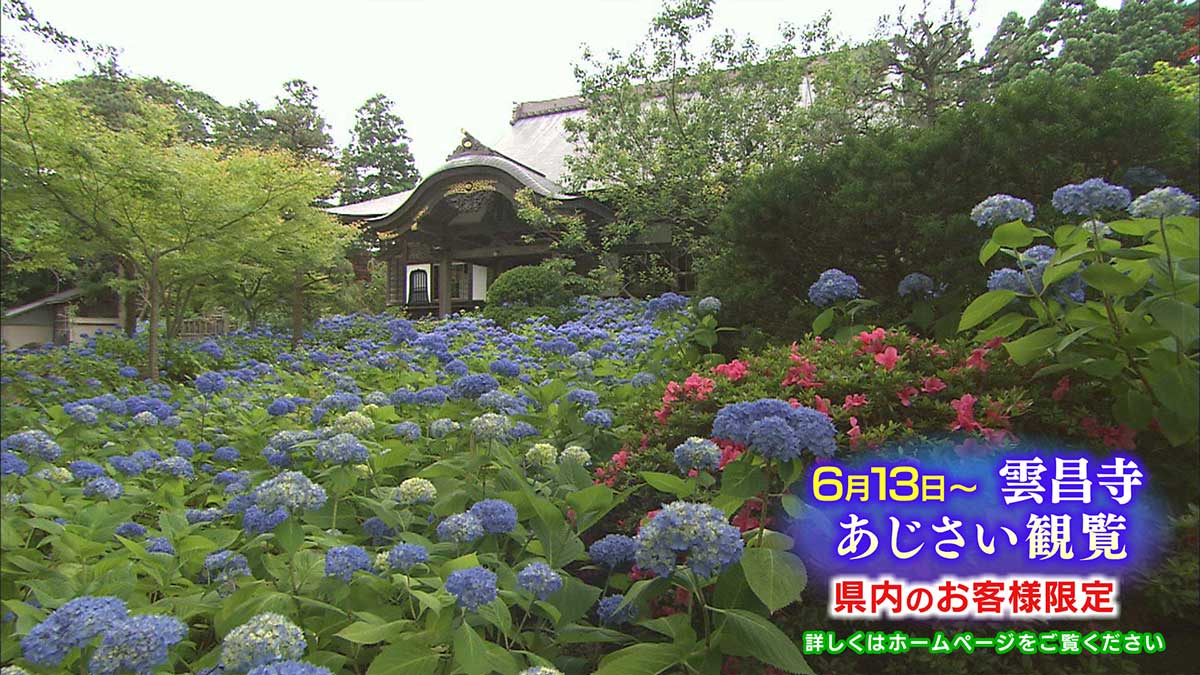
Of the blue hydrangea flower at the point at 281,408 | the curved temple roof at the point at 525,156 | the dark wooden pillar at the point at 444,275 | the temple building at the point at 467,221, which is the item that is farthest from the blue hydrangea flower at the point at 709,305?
the dark wooden pillar at the point at 444,275

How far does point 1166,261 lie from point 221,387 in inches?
121

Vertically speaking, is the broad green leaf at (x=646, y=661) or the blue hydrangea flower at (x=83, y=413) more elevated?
the blue hydrangea flower at (x=83, y=413)

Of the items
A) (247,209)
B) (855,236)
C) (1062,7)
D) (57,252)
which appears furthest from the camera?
(1062,7)

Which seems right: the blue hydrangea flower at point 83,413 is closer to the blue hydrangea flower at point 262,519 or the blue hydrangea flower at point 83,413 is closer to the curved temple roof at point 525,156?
the blue hydrangea flower at point 262,519

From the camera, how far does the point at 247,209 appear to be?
2146mm

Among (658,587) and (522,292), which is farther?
(522,292)

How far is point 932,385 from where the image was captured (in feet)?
5.50

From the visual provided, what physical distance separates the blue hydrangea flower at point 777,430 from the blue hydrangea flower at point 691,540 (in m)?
0.16

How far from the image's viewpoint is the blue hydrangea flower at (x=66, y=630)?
100 cm

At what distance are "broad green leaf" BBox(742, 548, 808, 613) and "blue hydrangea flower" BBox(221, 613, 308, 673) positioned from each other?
31.2 inches

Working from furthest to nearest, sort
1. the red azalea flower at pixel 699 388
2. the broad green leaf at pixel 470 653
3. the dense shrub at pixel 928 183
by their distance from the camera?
the dense shrub at pixel 928 183 < the red azalea flower at pixel 699 388 < the broad green leaf at pixel 470 653

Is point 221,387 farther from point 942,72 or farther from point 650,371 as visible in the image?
point 942,72

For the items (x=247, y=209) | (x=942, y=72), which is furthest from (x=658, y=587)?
(x=942, y=72)

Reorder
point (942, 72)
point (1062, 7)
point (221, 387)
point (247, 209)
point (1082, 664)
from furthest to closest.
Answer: point (942, 72)
point (1062, 7)
point (221, 387)
point (247, 209)
point (1082, 664)
